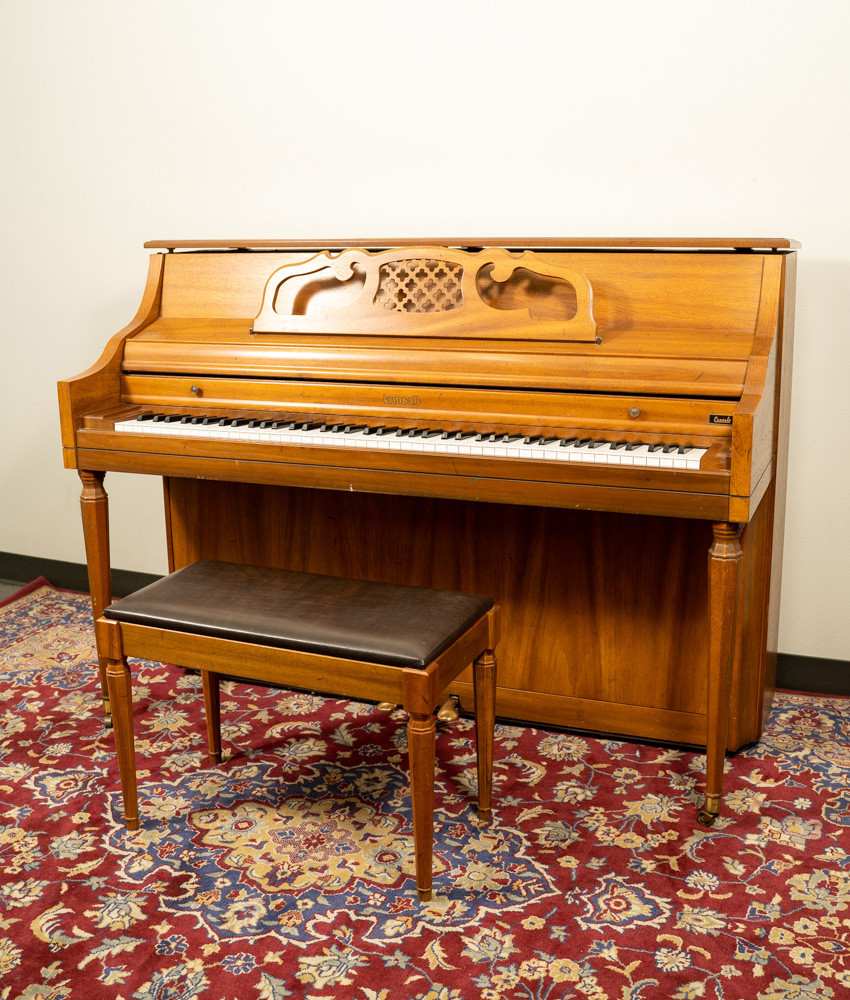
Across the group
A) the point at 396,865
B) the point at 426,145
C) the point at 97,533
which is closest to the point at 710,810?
the point at 396,865

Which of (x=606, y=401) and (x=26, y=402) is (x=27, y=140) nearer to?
(x=26, y=402)

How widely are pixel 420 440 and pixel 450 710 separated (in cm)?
88

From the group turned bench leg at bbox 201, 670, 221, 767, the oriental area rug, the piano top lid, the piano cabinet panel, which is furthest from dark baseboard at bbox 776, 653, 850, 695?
turned bench leg at bbox 201, 670, 221, 767

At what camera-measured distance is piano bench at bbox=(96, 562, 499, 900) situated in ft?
6.43

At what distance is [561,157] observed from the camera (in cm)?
301

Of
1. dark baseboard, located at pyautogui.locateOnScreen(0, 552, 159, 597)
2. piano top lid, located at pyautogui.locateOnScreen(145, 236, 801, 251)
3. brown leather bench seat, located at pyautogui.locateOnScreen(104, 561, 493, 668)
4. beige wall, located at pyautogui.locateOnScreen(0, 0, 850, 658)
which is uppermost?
beige wall, located at pyautogui.locateOnScreen(0, 0, 850, 658)

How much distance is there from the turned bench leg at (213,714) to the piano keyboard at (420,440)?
615 mm

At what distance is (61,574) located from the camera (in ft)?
13.6

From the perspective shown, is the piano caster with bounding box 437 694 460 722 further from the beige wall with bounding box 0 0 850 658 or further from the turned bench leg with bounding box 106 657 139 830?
the beige wall with bounding box 0 0 850 658

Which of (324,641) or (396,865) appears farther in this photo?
(396,865)

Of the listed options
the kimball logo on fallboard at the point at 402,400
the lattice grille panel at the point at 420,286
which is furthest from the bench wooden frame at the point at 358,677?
the lattice grille panel at the point at 420,286

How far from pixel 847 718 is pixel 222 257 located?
223cm

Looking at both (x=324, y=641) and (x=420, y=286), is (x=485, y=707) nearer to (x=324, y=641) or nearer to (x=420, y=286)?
(x=324, y=641)

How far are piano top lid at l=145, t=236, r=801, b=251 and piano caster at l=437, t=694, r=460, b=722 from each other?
126 cm
